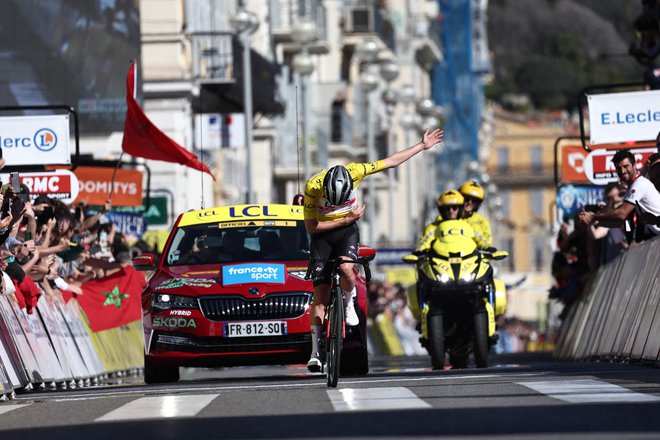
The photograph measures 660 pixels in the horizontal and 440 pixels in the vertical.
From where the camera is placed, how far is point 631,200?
59.6 feet

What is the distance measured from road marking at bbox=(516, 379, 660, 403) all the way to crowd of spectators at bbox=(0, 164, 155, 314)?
523 cm

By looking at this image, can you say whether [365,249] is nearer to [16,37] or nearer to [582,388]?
[582,388]

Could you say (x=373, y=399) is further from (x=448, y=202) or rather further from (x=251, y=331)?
(x=448, y=202)

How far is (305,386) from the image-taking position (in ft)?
52.0

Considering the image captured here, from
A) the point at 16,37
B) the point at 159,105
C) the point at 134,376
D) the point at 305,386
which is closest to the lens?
the point at 305,386

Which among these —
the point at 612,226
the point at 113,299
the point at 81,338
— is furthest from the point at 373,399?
the point at 113,299

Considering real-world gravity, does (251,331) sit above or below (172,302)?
below

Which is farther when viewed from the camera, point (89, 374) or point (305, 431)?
point (89, 374)

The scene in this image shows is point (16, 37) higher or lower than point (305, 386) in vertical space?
higher

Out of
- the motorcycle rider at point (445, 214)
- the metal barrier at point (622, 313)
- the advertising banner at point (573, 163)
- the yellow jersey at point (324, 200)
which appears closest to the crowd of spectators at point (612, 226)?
the metal barrier at point (622, 313)

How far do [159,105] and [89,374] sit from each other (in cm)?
1912

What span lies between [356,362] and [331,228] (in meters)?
2.96

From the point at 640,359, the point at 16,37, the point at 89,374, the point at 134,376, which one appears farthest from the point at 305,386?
the point at 16,37

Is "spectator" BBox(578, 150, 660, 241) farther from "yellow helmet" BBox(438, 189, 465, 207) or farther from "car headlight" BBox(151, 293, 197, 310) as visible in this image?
"car headlight" BBox(151, 293, 197, 310)
